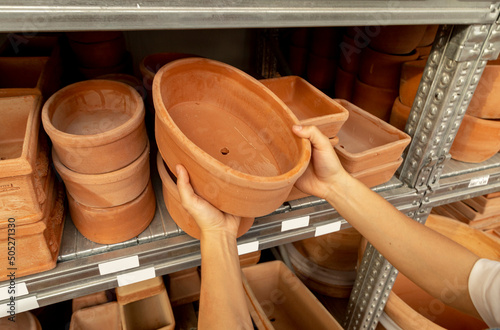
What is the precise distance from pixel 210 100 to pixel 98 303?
3.01ft

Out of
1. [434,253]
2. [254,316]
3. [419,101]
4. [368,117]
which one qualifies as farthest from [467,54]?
[254,316]

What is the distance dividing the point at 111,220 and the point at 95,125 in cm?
22

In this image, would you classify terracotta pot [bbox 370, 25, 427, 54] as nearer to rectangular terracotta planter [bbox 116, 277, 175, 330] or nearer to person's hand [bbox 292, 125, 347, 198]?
person's hand [bbox 292, 125, 347, 198]

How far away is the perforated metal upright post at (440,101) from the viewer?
0.79 m

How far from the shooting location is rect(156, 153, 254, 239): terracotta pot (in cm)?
76

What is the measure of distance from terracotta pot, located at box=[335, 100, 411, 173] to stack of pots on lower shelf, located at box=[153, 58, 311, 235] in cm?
A: 22

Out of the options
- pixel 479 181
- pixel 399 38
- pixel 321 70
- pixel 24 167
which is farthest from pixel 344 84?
pixel 24 167

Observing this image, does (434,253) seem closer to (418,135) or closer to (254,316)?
(418,135)

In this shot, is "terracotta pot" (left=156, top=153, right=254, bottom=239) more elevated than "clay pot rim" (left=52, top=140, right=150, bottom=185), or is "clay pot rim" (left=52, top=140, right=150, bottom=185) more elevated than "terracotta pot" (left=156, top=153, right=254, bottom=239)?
"clay pot rim" (left=52, top=140, right=150, bottom=185)

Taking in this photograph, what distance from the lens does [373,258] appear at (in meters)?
1.21

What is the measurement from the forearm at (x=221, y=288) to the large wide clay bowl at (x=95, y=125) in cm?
26

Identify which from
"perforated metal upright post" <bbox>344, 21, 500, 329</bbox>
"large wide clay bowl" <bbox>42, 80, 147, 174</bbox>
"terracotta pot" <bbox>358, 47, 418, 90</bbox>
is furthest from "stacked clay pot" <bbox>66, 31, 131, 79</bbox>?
"perforated metal upright post" <bbox>344, 21, 500, 329</bbox>

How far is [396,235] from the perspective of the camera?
0.77 m

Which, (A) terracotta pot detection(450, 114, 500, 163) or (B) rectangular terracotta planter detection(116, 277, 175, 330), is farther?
(B) rectangular terracotta planter detection(116, 277, 175, 330)
